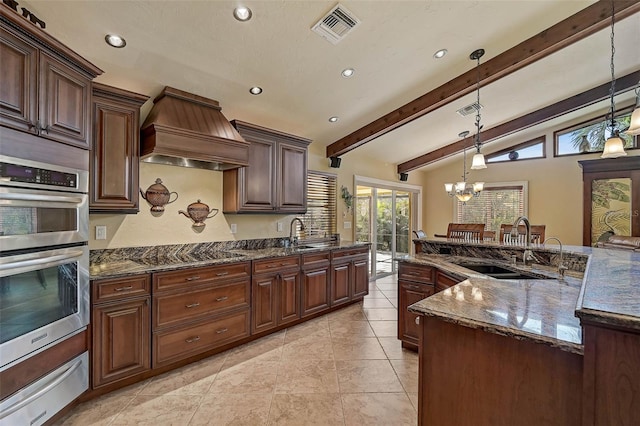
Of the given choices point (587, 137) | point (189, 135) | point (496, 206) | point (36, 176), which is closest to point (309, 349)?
point (189, 135)

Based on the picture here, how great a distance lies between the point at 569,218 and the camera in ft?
19.2

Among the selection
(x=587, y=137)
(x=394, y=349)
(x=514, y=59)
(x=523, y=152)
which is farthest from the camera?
(x=523, y=152)

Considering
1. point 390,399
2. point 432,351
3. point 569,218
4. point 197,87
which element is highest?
point 197,87

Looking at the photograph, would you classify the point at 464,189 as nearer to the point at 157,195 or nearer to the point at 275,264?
the point at 275,264

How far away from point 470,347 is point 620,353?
1.76 ft

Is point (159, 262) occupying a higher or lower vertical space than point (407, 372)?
higher

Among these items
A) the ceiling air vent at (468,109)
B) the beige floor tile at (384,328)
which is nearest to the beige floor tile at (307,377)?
the beige floor tile at (384,328)

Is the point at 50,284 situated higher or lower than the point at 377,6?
lower

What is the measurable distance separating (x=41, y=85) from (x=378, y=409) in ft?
10.0

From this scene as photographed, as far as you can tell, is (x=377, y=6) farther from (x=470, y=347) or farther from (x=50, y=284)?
(x=50, y=284)

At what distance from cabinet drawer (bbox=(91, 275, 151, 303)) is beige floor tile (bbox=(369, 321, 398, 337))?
246cm

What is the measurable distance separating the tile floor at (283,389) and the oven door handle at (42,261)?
1.12m

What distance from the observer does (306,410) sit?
6.73 feet

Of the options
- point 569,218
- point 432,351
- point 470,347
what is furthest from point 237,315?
point 569,218
